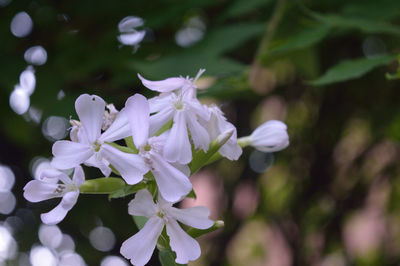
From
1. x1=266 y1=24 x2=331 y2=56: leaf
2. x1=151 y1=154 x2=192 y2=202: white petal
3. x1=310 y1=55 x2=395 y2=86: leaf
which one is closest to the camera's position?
x1=151 y1=154 x2=192 y2=202: white petal

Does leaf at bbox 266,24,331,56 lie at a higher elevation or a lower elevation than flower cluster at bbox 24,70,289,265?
higher

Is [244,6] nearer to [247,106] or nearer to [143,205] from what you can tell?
[143,205]

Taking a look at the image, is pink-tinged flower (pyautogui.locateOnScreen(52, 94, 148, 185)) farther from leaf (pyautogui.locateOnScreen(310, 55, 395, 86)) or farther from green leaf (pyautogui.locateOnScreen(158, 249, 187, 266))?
leaf (pyautogui.locateOnScreen(310, 55, 395, 86))

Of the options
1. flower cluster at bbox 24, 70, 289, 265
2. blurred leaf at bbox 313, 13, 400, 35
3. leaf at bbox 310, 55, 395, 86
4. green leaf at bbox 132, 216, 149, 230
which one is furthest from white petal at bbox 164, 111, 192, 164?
blurred leaf at bbox 313, 13, 400, 35

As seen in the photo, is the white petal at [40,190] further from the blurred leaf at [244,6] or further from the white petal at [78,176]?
the blurred leaf at [244,6]

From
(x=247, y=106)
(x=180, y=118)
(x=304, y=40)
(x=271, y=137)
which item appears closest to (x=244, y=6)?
(x=304, y=40)

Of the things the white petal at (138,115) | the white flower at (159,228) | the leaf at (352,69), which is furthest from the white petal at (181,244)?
the leaf at (352,69)
